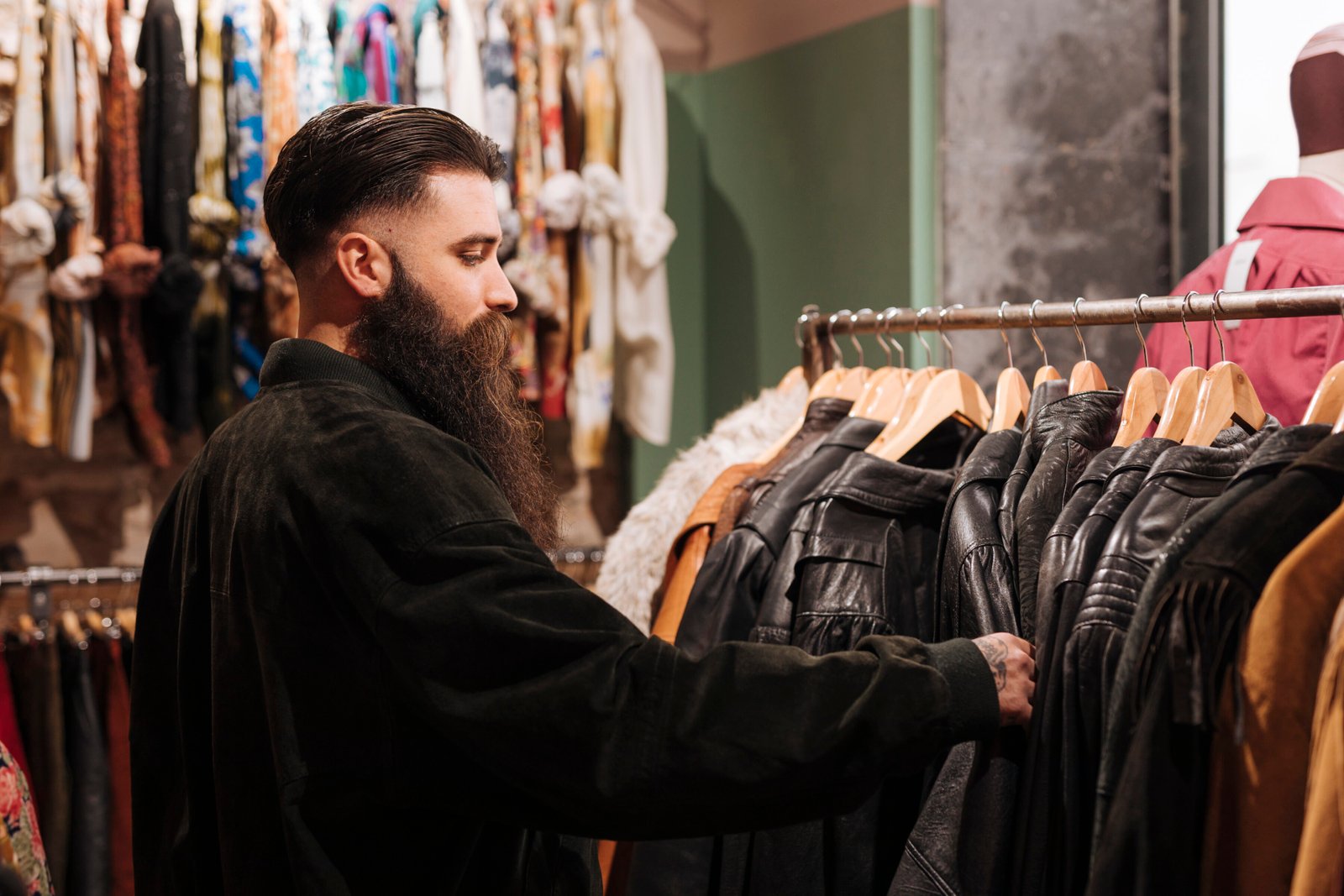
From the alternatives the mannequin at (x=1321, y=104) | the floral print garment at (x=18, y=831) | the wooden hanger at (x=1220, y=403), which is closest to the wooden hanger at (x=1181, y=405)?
the wooden hanger at (x=1220, y=403)

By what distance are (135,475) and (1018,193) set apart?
2.31 m

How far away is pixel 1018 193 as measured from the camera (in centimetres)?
325

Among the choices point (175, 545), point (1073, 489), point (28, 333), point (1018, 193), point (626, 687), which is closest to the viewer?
point (626, 687)

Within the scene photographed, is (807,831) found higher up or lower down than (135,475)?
lower down

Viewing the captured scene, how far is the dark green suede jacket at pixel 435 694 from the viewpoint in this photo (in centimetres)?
113

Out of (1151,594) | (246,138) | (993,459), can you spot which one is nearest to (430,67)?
(246,138)

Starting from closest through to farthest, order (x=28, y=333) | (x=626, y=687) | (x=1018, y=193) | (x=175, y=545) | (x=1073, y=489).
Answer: (x=626, y=687) → (x=1073, y=489) → (x=175, y=545) → (x=28, y=333) → (x=1018, y=193)

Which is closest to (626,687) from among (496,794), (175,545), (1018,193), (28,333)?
(496,794)

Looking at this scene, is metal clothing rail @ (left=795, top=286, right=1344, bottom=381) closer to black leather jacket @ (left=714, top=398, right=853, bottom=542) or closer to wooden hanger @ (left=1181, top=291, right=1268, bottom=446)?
wooden hanger @ (left=1181, top=291, right=1268, bottom=446)

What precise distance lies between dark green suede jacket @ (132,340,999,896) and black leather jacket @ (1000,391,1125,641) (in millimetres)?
153

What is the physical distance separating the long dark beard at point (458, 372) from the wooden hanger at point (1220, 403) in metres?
0.71

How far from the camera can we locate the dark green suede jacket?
113 centimetres

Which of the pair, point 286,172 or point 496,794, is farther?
point 286,172

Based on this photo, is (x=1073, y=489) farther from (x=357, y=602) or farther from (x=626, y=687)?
(x=357, y=602)
